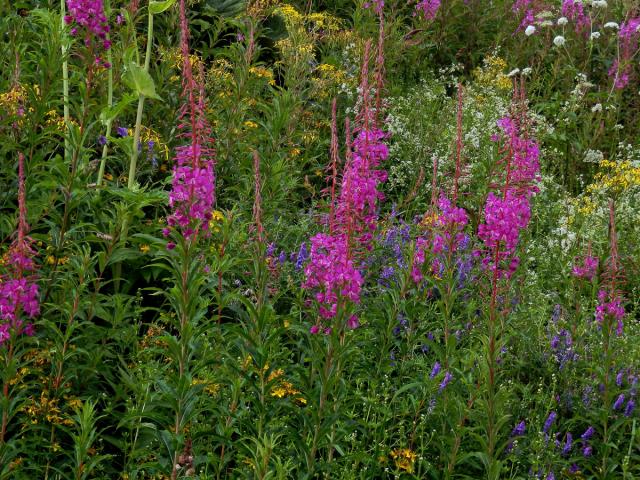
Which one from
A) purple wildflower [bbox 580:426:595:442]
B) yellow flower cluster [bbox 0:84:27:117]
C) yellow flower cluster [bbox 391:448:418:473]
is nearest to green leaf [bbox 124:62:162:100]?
yellow flower cluster [bbox 0:84:27:117]

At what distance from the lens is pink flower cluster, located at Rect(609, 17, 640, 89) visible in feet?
25.8

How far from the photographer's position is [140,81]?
4512 millimetres

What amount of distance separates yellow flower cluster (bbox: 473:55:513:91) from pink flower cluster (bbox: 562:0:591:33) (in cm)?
98

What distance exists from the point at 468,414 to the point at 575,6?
6.65 metres

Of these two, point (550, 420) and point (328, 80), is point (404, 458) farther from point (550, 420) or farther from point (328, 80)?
point (328, 80)

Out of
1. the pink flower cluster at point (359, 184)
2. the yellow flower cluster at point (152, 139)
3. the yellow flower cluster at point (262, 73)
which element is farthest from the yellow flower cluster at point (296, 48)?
the pink flower cluster at point (359, 184)

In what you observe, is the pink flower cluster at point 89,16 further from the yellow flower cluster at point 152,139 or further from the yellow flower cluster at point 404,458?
the yellow flower cluster at point 404,458

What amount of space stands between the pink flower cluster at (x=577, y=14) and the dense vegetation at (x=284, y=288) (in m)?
2.07

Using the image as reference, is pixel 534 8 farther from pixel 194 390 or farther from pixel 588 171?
pixel 194 390

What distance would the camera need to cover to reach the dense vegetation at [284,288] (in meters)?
3.05

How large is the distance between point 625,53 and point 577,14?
1.06 metres

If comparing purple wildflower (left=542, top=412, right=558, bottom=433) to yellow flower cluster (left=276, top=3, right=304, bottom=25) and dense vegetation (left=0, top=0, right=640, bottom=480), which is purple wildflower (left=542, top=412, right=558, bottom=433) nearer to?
dense vegetation (left=0, top=0, right=640, bottom=480)

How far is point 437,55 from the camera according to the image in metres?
8.70

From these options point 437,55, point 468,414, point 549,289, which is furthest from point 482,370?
point 437,55
